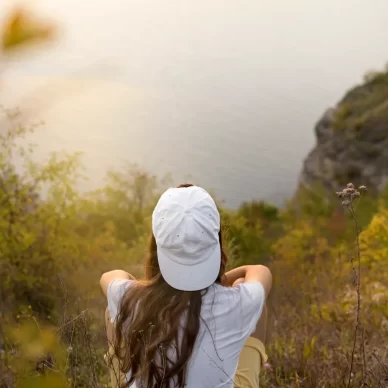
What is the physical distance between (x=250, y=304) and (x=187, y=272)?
220mm

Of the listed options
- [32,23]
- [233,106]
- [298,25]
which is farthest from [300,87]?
[32,23]

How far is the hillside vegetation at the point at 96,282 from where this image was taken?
1.63 meters

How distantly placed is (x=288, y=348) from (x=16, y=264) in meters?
3.30

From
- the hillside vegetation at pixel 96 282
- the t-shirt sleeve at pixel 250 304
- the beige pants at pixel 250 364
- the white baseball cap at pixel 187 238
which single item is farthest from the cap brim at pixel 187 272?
the beige pants at pixel 250 364

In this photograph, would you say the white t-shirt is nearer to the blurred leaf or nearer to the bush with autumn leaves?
the bush with autumn leaves

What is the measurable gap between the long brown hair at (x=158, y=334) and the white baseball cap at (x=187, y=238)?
6 cm

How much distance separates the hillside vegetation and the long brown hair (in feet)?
0.37

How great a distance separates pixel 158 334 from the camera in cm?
164

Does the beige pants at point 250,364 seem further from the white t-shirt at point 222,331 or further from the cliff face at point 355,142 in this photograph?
the cliff face at point 355,142

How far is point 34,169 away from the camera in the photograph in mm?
5332

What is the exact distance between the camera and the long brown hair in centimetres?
164

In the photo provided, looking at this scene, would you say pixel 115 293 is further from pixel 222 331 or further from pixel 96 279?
pixel 96 279

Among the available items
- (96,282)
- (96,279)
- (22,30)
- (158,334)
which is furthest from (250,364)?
(96,279)

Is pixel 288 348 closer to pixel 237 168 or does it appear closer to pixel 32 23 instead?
pixel 32 23
